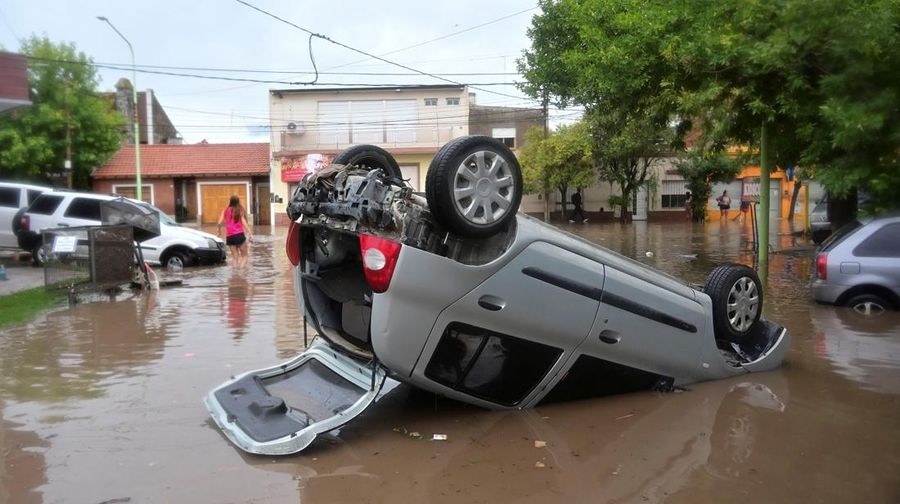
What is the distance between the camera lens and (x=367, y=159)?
5.93 meters

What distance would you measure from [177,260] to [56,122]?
62.1 ft

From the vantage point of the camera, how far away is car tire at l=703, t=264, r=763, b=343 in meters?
6.42

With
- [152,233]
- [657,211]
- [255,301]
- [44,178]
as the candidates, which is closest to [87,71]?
[44,178]

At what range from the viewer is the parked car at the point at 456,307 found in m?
4.73

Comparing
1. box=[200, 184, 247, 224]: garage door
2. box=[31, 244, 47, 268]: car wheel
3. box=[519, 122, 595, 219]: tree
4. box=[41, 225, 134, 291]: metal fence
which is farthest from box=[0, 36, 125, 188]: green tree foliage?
box=[41, 225, 134, 291]: metal fence

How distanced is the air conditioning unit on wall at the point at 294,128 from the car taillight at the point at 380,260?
39.0 meters

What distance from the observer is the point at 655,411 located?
5.79m

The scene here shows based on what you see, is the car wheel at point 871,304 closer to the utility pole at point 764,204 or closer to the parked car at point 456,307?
the utility pole at point 764,204

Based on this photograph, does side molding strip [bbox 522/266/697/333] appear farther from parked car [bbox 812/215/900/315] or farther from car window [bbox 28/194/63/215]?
car window [bbox 28/194/63/215]

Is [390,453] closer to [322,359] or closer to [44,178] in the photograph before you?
[322,359]

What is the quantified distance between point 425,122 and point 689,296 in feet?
122

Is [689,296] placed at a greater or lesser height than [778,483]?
greater

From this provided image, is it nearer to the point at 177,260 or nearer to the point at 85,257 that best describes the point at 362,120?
the point at 177,260

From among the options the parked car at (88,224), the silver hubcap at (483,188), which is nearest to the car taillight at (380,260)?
the silver hubcap at (483,188)
